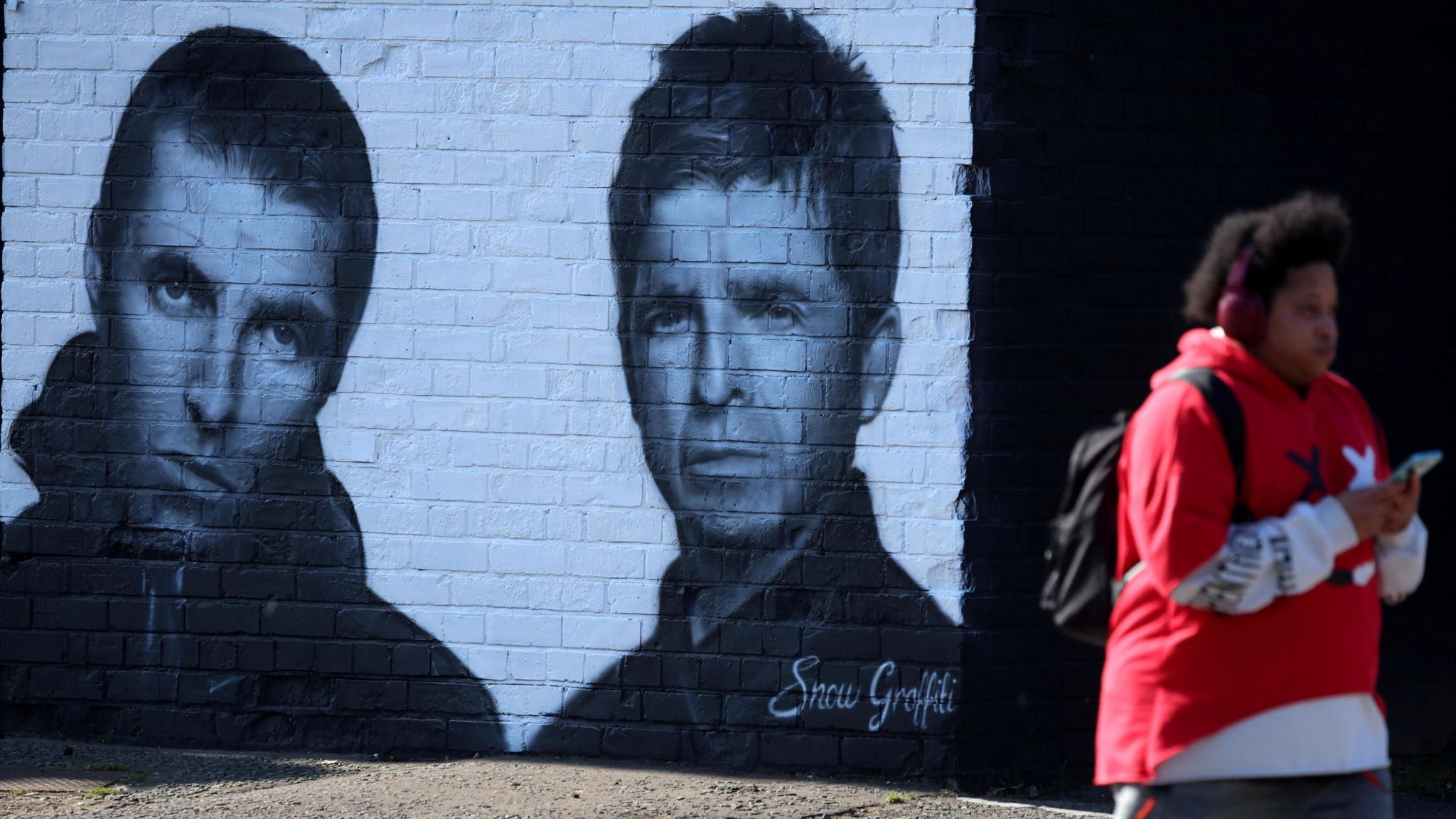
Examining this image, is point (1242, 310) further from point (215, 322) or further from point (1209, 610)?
point (215, 322)

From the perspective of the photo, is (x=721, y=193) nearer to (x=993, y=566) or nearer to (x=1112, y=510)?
(x=993, y=566)

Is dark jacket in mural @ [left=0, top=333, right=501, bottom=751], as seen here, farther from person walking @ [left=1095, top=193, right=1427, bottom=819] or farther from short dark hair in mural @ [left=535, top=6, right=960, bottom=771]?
person walking @ [left=1095, top=193, right=1427, bottom=819]

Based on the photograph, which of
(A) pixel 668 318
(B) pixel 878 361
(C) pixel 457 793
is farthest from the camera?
(A) pixel 668 318

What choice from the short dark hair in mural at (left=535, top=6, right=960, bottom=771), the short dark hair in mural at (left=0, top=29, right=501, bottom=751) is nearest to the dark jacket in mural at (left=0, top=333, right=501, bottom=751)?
the short dark hair in mural at (left=0, top=29, right=501, bottom=751)

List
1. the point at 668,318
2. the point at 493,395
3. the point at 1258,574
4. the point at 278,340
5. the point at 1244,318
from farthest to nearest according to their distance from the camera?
1. the point at 278,340
2. the point at 493,395
3. the point at 668,318
4. the point at 1244,318
5. the point at 1258,574

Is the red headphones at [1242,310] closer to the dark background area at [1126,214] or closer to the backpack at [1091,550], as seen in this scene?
the backpack at [1091,550]

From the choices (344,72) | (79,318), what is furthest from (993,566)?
(79,318)

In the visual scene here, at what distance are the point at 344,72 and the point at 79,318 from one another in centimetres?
145

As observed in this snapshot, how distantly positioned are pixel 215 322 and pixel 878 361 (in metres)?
2.60

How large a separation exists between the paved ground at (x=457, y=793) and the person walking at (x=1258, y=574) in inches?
93.4

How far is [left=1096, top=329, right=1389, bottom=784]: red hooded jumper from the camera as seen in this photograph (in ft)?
8.89

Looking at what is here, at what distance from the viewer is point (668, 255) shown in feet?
18.1

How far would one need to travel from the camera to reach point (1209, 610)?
2.74m

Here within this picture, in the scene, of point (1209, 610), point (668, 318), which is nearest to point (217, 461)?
point (668, 318)
